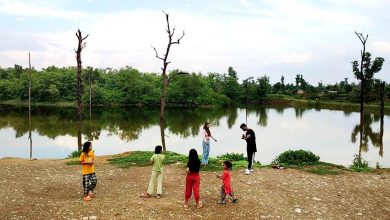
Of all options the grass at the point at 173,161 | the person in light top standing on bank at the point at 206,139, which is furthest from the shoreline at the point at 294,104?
the person in light top standing on bank at the point at 206,139

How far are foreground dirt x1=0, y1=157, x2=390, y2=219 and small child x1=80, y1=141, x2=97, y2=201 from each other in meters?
0.29

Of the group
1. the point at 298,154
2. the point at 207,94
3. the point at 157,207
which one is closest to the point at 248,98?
the point at 207,94

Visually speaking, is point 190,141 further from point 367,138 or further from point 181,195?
point 181,195

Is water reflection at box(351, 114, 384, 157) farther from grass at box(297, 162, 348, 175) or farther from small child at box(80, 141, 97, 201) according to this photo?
small child at box(80, 141, 97, 201)

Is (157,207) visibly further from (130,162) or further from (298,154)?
(298,154)

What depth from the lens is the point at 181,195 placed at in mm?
11102

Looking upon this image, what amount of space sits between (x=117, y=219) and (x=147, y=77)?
103 m

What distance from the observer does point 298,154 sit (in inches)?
639

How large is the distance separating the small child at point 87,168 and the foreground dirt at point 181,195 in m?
0.29

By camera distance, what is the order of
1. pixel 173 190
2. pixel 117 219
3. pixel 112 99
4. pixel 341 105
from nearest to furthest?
pixel 117 219
pixel 173 190
pixel 341 105
pixel 112 99

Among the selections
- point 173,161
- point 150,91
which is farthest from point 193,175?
point 150,91

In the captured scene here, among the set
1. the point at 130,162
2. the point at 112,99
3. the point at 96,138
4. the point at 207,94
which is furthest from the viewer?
the point at 207,94

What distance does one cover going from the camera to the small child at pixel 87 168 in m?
10.2

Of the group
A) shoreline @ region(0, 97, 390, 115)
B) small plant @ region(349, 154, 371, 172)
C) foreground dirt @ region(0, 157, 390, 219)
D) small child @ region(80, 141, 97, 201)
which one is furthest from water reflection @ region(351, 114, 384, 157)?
shoreline @ region(0, 97, 390, 115)
